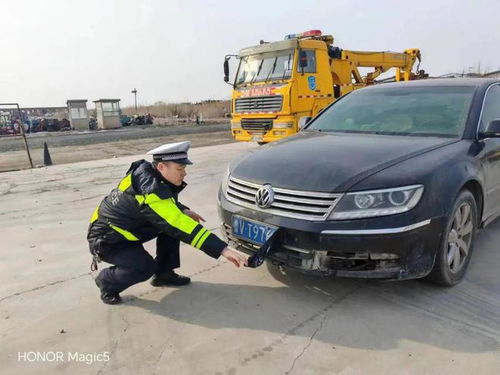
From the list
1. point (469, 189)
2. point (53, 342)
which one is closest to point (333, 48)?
point (469, 189)

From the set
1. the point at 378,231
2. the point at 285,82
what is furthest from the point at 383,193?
the point at 285,82

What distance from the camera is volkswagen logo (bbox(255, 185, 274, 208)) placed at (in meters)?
2.93

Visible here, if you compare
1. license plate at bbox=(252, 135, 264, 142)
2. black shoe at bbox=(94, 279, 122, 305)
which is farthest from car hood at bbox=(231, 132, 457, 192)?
license plate at bbox=(252, 135, 264, 142)

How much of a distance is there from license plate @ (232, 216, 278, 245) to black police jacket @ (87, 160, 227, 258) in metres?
0.27

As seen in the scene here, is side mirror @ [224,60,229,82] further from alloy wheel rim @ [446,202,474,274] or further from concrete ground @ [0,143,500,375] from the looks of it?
alloy wheel rim @ [446,202,474,274]

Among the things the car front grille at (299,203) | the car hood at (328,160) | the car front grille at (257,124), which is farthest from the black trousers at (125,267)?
the car front grille at (257,124)

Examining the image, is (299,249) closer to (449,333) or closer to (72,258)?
(449,333)

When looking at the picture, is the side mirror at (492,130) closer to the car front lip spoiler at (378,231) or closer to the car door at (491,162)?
the car door at (491,162)

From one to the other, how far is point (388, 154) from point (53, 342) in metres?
2.56

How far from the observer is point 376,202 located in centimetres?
267

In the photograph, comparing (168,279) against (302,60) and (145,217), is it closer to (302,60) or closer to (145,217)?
(145,217)

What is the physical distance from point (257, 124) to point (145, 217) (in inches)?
314

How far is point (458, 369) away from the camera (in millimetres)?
2285

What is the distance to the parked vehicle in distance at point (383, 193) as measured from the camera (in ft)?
8.75
